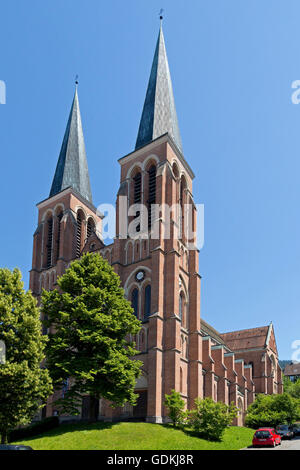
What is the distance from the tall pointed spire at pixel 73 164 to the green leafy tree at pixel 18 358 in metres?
28.4

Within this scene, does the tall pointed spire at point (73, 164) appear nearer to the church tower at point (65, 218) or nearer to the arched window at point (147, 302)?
the church tower at point (65, 218)

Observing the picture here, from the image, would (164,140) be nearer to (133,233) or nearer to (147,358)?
(133,233)

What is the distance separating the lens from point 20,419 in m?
27.5

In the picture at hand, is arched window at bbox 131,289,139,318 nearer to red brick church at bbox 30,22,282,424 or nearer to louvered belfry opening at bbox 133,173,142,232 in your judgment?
red brick church at bbox 30,22,282,424

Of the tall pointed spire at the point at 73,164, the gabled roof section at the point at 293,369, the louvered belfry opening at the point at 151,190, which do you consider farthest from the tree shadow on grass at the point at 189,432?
the gabled roof section at the point at 293,369

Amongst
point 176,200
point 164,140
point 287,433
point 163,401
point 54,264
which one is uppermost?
point 164,140

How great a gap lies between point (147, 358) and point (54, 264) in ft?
60.7

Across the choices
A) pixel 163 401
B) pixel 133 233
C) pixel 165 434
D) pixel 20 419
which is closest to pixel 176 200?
pixel 133 233

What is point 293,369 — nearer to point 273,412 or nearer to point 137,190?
point 273,412

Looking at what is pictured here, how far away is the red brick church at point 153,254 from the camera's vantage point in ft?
128

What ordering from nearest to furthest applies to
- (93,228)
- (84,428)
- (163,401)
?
(84,428), (163,401), (93,228)

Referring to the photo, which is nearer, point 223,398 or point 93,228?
point 223,398

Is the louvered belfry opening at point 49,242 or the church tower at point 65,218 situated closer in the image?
the church tower at point 65,218

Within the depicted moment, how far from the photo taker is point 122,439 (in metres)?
28.4
